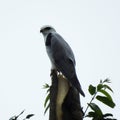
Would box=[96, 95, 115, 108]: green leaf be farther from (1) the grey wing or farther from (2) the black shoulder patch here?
(2) the black shoulder patch

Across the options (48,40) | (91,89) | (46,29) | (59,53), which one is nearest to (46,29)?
(46,29)

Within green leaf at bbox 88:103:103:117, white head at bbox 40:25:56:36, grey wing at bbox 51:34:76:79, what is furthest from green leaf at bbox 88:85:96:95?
white head at bbox 40:25:56:36

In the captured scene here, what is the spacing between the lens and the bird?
468 cm

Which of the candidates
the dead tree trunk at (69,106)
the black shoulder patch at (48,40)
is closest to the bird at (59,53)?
the black shoulder patch at (48,40)

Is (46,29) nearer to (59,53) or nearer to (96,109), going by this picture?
(59,53)

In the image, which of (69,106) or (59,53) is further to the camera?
(59,53)

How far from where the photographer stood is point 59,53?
572 cm

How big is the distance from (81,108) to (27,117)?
1.78 feet

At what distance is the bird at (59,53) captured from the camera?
4.68 m

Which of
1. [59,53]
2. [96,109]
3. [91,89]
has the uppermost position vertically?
[59,53]

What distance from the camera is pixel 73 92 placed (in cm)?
320

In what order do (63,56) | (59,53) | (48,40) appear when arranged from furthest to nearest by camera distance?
(48,40)
(59,53)
(63,56)

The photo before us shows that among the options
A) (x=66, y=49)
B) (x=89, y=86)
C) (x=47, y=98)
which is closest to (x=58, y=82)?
(x=47, y=98)

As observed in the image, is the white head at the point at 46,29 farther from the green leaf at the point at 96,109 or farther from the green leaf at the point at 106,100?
the green leaf at the point at 96,109
